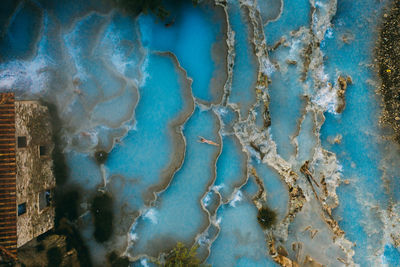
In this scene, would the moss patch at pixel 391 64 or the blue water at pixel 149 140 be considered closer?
the blue water at pixel 149 140

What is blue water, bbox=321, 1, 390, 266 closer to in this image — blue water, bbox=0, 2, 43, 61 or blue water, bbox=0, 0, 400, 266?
blue water, bbox=0, 0, 400, 266

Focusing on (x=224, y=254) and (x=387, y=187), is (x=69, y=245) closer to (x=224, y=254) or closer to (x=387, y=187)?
(x=224, y=254)

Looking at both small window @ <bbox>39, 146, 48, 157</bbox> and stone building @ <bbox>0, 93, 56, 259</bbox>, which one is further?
small window @ <bbox>39, 146, 48, 157</bbox>

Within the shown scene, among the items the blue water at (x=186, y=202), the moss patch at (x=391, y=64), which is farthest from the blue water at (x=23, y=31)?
the moss patch at (x=391, y=64)

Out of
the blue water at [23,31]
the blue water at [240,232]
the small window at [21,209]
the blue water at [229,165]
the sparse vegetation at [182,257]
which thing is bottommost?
the sparse vegetation at [182,257]

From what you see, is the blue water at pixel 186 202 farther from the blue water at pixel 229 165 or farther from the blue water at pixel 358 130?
the blue water at pixel 358 130

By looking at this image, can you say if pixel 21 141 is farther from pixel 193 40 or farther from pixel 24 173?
pixel 193 40

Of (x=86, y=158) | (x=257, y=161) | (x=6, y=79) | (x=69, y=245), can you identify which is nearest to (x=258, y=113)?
(x=257, y=161)

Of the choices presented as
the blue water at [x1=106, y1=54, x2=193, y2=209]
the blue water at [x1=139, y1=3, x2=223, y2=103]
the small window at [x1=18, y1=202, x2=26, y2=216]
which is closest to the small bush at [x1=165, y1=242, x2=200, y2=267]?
the blue water at [x1=106, y1=54, x2=193, y2=209]
